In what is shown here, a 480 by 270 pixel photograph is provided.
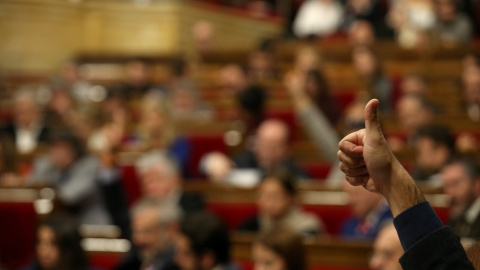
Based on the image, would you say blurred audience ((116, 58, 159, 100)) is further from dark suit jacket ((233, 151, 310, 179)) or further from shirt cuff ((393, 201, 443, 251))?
shirt cuff ((393, 201, 443, 251))

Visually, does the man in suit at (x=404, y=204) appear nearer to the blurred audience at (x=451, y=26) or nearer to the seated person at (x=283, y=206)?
the seated person at (x=283, y=206)

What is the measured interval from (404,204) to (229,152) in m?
1.68

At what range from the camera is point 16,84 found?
310 centimetres

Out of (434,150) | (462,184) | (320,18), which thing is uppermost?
(320,18)

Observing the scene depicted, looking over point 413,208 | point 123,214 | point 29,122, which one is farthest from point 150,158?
point 413,208

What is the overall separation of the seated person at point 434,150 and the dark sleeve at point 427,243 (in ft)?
3.70

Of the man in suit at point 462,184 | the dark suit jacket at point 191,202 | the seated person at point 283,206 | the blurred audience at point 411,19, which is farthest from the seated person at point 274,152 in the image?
the blurred audience at point 411,19

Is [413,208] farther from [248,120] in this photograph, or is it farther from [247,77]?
[247,77]

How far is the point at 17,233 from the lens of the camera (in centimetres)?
166

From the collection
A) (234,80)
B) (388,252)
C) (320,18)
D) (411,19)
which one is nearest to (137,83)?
(234,80)

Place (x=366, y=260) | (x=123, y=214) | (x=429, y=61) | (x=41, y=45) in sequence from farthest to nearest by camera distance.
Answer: (x=41, y=45) < (x=429, y=61) < (x=123, y=214) < (x=366, y=260)

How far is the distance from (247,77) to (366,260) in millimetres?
1498

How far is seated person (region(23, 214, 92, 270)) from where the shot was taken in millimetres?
1374

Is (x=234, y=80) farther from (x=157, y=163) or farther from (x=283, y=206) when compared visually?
(x=283, y=206)
